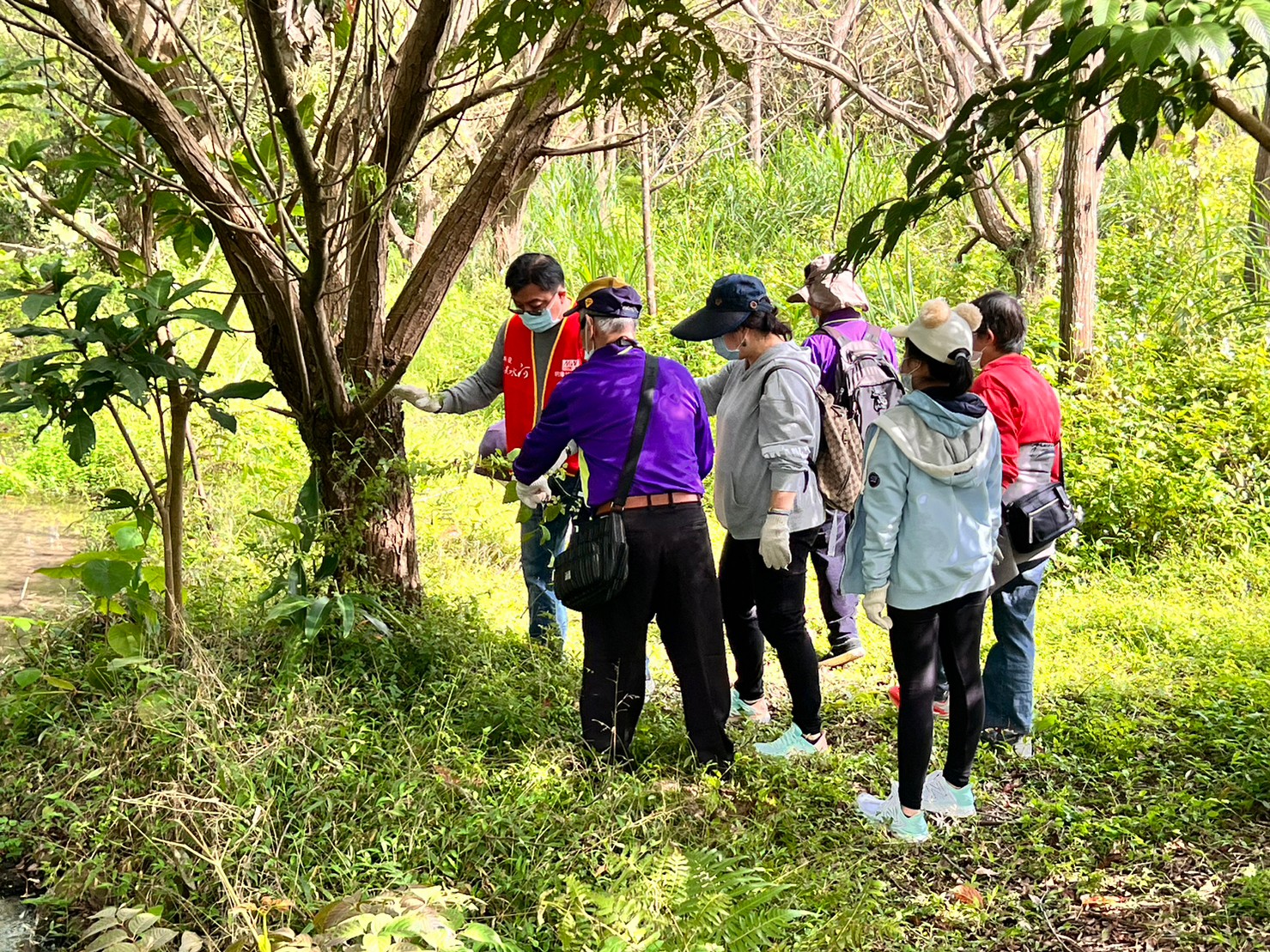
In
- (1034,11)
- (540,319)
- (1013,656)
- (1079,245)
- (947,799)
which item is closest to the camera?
(1034,11)

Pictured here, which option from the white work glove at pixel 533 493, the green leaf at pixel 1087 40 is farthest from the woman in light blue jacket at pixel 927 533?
the green leaf at pixel 1087 40

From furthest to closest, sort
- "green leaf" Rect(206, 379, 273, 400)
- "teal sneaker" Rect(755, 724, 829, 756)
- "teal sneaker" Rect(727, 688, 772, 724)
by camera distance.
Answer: "teal sneaker" Rect(727, 688, 772, 724) < "teal sneaker" Rect(755, 724, 829, 756) < "green leaf" Rect(206, 379, 273, 400)

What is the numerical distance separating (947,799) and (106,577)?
285 cm

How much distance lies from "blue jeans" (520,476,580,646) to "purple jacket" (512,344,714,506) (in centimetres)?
71

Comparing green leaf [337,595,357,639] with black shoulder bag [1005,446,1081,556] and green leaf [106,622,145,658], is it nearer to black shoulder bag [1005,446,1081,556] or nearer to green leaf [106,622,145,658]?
green leaf [106,622,145,658]

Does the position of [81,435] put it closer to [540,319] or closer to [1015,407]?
[540,319]

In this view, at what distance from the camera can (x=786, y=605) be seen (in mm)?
3904

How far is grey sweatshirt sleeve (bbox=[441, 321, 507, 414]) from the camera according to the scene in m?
4.47

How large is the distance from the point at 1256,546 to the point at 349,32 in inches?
199

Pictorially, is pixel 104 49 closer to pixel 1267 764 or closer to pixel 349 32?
pixel 349 32

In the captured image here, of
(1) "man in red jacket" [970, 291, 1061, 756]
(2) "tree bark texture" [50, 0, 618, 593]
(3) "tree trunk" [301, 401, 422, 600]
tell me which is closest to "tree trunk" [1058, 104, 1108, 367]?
(1) "man in red jacket" [970, 291, 1061, 756]

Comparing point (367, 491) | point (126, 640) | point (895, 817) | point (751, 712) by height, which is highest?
point (367, 491)

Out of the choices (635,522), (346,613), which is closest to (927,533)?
(635,522)

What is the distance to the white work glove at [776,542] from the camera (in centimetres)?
375
